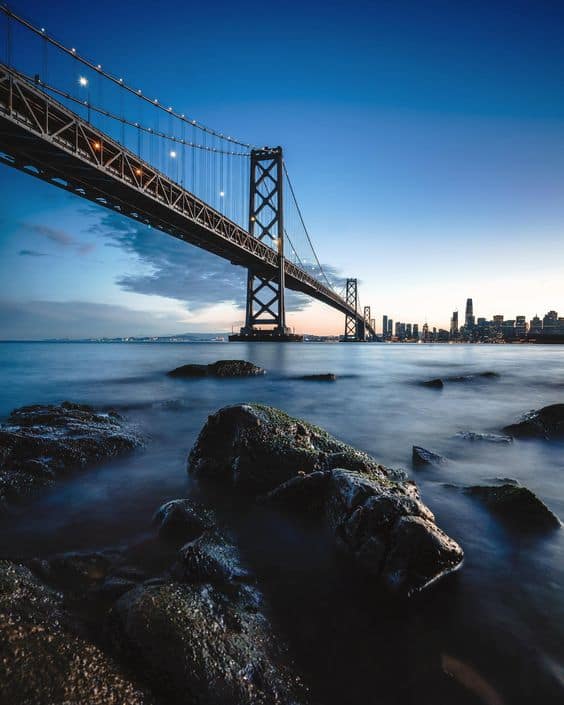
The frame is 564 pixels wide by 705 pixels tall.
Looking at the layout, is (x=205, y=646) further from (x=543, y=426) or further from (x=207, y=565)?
(x=543, y=426)

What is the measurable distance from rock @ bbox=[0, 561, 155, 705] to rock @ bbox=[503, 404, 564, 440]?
5285mm

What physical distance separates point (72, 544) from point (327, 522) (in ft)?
5.24

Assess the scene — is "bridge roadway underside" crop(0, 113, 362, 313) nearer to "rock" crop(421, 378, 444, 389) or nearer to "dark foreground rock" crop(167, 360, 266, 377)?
"dark foreground rock" crop(167, 360, 266, 377)

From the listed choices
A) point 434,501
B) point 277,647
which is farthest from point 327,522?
point 434,501

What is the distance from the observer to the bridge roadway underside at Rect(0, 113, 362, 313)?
1245cm

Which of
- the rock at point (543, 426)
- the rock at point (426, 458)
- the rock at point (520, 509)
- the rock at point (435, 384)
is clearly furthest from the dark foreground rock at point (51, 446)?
the rock at point (435, 384)

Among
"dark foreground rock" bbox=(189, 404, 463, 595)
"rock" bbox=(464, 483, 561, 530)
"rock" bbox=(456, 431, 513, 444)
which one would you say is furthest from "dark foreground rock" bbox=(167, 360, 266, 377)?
"rock" bbox=(464, 483, 561, 530)

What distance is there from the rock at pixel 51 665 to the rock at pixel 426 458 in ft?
10.8

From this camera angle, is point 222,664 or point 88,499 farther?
point 88,499

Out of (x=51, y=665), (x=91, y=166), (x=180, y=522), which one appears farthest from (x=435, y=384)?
(x=91, y=166)

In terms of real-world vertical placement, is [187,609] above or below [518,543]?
above

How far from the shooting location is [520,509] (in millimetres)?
2469

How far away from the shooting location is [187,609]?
1.37m

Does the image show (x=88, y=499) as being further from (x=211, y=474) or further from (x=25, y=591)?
(x=25, y=591)
